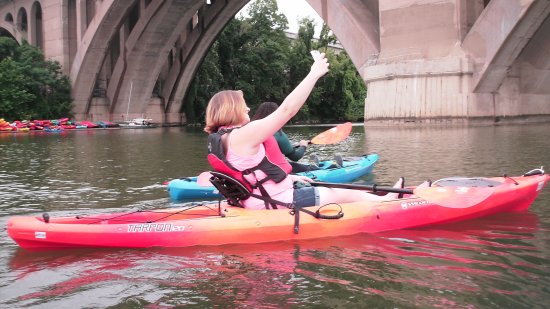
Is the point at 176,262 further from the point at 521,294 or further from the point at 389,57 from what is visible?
the point at 389,57

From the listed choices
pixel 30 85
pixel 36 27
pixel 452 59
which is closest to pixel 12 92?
pixel 30 85

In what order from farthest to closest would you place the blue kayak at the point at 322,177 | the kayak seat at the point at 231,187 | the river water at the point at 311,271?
the blue kayak at the point at 322,177 → the kayak seat at the point at 231,187 → the river water at the point at 311,271

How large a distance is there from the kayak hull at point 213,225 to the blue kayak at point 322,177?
2142 millimetres

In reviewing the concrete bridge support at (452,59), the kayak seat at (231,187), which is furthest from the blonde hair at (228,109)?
the concrete bridge support at (452,59)

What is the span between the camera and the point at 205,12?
3994cm

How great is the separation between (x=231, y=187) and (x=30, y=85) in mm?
36785

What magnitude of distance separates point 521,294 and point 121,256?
9.51 ft

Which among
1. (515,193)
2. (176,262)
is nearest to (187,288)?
(176,262)

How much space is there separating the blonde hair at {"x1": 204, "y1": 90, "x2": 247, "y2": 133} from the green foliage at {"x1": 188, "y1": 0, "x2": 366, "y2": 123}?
1580 inches

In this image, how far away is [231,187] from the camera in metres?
5.06

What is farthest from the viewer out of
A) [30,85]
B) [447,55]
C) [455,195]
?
[30,85]

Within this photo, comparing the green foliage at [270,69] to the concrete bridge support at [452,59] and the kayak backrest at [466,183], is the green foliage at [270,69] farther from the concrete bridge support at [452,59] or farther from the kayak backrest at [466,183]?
the kayak backrest at [466,183]

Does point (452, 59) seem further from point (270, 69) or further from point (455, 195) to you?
point (270, 69)

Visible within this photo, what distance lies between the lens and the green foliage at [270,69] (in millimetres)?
47219
